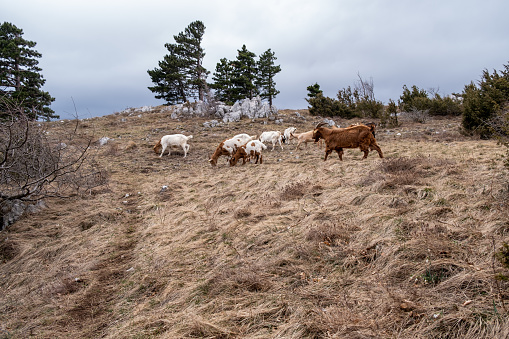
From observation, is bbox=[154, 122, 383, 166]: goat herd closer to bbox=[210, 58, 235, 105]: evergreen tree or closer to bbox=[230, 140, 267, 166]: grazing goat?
bbox=[230, 140, 267, 166]: grazing goat

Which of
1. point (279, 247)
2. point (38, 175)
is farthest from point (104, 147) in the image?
point (279, 247)

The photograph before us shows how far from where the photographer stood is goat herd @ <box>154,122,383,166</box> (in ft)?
34.1

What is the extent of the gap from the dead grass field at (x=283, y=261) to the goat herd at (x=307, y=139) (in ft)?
5.16

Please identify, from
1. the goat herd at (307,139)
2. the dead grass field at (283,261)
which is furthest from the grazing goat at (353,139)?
the dead grass field at (283,261)

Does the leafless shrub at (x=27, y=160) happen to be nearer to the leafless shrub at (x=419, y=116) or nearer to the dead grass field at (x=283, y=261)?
the dead grass field at (x=283, y=261)

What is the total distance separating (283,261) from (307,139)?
1443cm

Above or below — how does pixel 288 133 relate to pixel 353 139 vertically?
above

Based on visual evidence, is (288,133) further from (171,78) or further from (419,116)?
(171,78)

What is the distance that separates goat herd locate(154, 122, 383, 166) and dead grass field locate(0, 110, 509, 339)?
1573 mm

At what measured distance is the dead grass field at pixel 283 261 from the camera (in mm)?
2885

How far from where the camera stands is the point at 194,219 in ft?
24.0

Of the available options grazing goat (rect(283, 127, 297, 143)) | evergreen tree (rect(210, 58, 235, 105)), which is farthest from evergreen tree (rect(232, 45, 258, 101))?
Result: grazing goat (rect(283, 127, 297, 143))

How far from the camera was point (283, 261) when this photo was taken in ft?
14.1

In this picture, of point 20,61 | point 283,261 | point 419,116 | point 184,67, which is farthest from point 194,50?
point 283,261
